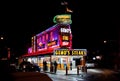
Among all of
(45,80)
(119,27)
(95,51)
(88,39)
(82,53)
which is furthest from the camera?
(95,51)

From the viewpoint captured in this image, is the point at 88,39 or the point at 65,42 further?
the point at 88,39

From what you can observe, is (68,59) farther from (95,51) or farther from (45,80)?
(95,51)

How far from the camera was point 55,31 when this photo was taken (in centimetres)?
5072

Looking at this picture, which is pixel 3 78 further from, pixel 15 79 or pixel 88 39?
pixel 88 39

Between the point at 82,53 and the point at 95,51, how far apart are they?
3534 inches

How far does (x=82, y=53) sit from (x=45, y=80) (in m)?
37.5

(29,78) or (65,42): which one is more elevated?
(65,42)

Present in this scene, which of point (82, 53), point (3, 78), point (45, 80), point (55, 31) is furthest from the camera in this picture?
point (55, 31)

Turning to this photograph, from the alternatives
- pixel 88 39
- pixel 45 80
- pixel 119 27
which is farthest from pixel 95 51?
pixel 45 80

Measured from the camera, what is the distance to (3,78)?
5.63 meters

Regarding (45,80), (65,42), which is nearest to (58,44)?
(65,42)

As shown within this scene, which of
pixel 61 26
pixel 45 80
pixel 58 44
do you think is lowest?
pixel 45 80

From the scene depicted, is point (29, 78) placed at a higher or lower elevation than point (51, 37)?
lower

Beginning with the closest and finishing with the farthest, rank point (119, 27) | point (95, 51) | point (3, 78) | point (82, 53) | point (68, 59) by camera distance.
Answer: point (3, 78) → point (82, 53) → point (68, 59) → point (119, 27) → point (95, 51)
